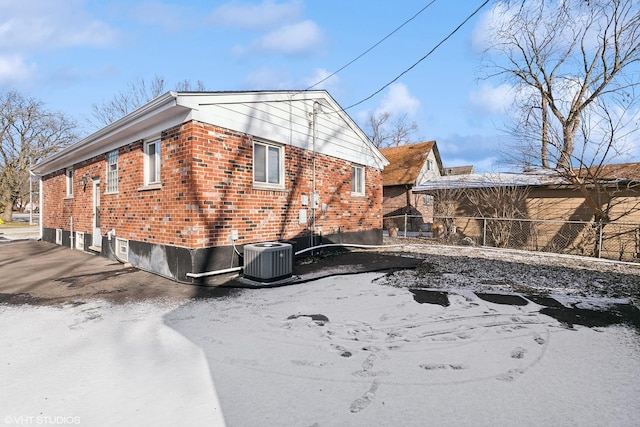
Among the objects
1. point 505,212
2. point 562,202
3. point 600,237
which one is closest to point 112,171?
point 505,212

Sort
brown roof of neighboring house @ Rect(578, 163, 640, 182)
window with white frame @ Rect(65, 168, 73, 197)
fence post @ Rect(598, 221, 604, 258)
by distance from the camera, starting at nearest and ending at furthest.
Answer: fence post @ Rect(598, 221, 604, 258)
brown roof of neighboring house @ Rect(578, 163, 640, 182)
window with white frame @ Rect(65, 168, 73, 197)

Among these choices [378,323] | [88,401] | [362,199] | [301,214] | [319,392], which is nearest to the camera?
[88,401]

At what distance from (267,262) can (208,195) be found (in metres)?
1.81

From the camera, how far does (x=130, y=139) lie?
7742 mm

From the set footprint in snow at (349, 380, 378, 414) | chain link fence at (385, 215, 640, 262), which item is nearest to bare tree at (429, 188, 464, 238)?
chain link fence at (385, 215, 640, 262)

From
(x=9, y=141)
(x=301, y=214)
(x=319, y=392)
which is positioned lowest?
(x=319, y=392)

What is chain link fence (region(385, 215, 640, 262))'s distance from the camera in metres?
10.4

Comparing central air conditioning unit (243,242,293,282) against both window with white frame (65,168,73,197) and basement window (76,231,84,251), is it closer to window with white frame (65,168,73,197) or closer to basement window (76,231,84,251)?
basement window (76,231,84,251)

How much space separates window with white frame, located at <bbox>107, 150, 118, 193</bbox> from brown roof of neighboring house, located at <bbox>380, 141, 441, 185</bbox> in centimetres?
1619

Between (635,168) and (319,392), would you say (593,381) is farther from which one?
(635,168)

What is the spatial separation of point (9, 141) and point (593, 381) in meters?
43.4

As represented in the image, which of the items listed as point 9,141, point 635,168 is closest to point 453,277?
point 635,168

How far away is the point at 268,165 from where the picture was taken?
762 centimetres

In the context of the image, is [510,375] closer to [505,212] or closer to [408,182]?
[505,212]
